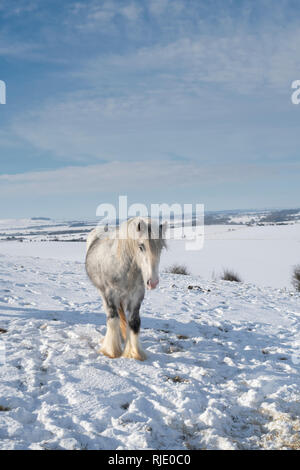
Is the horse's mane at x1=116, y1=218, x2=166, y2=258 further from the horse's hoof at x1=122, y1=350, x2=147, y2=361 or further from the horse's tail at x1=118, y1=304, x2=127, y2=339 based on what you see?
the horse's hoof at x1=122, y1=350, x2=147, y2=361

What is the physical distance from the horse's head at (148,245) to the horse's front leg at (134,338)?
0.98 m

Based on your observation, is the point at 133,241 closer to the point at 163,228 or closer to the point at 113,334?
the point at 163,228

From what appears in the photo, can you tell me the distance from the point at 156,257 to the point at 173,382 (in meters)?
1.64

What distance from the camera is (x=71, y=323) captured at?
6188mm

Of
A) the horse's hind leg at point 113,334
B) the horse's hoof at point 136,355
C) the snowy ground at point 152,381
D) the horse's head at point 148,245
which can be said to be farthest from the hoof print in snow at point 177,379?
the horse's head at point 148,245

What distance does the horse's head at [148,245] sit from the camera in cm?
392

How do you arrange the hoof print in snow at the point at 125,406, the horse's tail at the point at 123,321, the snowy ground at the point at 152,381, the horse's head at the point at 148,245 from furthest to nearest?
the horse's tail at the point at 123,321, the horse's head at the point at 148,245, the hoof print in snow at the point at 125,406, the snowy ground at the point at 152,381

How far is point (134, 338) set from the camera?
15.6ft

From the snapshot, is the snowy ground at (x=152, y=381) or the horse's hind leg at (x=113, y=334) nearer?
the snowy ground at (x=152, y=381)

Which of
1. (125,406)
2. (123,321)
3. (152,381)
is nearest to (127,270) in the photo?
(123,321)

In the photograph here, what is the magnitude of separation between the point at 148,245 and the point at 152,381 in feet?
5.83

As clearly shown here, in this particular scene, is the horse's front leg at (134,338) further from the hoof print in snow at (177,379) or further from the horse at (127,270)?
the hoof print in snow at (177,379)
